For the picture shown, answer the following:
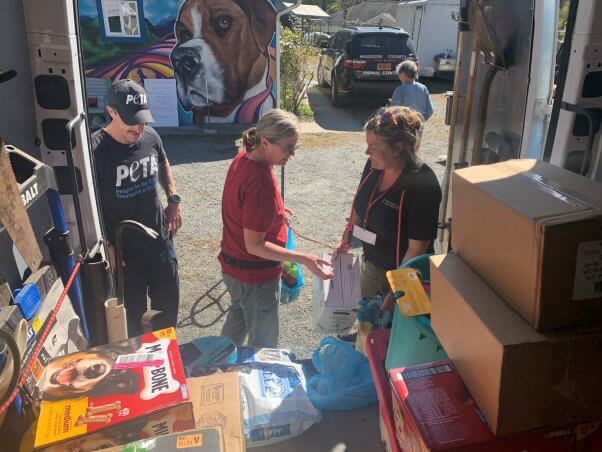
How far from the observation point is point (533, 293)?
4.57 feet

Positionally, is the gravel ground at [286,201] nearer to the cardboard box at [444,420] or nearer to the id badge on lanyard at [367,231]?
the id badge on lanyard at [367,231]

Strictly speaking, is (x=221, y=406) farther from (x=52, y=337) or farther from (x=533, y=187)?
(x=533, y=187)

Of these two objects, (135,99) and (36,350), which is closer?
(36,350)

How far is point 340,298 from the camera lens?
10.1 feet

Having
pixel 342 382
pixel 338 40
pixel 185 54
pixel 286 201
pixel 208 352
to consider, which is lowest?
pixel 286 201

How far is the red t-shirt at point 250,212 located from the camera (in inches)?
106

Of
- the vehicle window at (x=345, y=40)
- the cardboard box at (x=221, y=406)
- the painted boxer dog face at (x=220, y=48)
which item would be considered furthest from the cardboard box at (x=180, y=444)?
the vehicle window at (x=345, y=40)

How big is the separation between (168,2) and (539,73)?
811 cm

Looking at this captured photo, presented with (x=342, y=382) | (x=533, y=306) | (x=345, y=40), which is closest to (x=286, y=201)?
(x=342, y=382)

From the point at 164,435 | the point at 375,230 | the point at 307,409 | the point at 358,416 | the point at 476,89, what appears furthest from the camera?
the point at 476,89

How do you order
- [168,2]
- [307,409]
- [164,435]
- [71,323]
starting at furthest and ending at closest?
[168,2] < [307,409] < [71,323] < [164,435]

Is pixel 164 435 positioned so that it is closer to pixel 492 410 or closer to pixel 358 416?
pixel 492 410

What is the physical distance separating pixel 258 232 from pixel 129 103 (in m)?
1.15

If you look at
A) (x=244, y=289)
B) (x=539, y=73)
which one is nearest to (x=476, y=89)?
(x=539, y=73)
